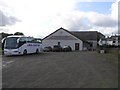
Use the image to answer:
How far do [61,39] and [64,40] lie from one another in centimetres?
109

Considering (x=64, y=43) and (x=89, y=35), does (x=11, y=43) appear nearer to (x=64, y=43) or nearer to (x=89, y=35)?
(x=64, y=43)

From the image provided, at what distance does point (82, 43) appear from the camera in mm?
74375

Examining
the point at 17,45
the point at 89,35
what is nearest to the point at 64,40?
the point at 89,35

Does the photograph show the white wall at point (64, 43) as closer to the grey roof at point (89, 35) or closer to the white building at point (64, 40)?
the white building at point (64, 40)

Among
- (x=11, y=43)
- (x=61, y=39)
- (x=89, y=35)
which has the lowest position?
(x=11, y=43)

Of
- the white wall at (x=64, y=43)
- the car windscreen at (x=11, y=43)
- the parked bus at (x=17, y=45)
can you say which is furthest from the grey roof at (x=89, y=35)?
the car windscreen at (x=11, y=43)

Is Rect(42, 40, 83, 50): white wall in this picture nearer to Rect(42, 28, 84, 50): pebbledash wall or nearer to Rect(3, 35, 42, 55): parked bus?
Rect(42, 28, 84, 50): pebbledash wall

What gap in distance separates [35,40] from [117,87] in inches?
910

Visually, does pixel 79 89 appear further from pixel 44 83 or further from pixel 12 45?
pixel 12 45

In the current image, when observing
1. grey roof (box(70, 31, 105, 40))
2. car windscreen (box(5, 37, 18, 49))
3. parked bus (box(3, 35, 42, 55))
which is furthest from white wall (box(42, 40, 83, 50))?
car windscreen (box(5, 37, 18, 49))

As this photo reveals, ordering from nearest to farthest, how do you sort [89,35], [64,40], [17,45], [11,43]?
[17,45] → [11,43] → [64,40] → [89,35]

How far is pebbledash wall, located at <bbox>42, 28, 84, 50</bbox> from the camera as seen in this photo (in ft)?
245

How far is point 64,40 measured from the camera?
75750 mm

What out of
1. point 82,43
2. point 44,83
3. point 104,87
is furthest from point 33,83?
point 82,43
